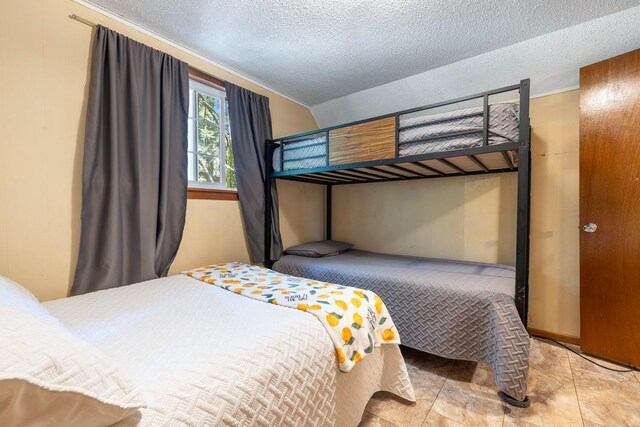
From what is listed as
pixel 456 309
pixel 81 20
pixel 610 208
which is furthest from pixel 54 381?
pixel 610 208

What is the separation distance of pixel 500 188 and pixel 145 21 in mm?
2902

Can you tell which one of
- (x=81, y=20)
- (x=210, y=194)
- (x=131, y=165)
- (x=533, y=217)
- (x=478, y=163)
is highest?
(x=81, y=20)

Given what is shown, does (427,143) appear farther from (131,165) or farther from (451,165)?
(131,165)

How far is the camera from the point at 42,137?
1.50 meters

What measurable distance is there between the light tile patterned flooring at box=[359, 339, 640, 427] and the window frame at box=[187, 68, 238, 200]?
5.92 ft

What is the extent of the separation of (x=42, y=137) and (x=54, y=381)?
1.57m

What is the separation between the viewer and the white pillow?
18.7 inches

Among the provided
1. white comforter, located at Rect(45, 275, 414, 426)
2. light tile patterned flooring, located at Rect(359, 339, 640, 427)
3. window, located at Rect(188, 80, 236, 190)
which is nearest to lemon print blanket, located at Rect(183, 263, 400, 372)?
white comforter, located at Rect(45, 275, 414, 426)

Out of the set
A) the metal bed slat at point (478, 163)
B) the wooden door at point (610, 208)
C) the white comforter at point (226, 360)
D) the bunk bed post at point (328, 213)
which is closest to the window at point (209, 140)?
the white comforter at point (226, 360)

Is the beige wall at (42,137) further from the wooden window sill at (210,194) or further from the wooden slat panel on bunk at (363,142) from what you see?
the wooden slat panel on bunk at (363,142)

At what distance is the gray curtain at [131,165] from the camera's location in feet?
5.31

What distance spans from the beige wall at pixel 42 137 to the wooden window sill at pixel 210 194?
677mm

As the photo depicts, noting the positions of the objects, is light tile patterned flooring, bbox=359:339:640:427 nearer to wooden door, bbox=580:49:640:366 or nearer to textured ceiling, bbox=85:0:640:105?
wooden door, bbox=580:49:640:366

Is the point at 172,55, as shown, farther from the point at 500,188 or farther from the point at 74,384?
the point at 500,188
